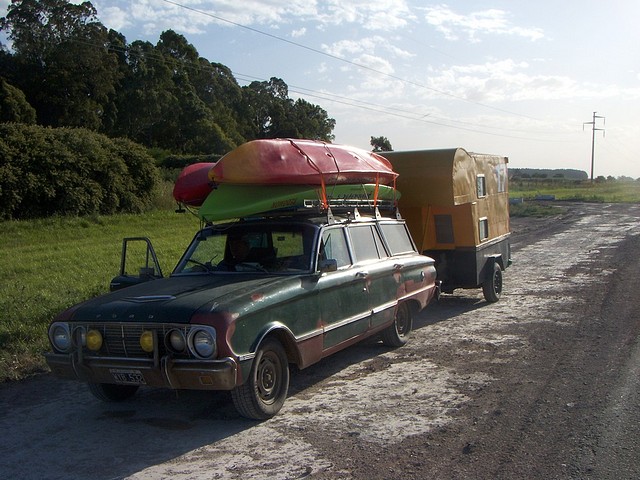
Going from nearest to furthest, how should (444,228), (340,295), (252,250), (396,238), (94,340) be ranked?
(94,340) < (340,295) < (252,250) < (396,238) < (444,228)

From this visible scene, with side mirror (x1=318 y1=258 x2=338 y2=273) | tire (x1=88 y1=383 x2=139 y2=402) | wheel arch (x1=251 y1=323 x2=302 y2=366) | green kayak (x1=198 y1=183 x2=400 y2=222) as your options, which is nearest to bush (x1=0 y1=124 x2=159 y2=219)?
green kayak (x1=198 y1=183 x2=400 y2=222)

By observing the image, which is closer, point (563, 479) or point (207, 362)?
point (563, 479)

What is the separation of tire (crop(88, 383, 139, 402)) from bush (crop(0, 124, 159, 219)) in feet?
55.6

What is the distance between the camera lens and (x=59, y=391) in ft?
23.9

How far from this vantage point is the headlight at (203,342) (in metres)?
5.53

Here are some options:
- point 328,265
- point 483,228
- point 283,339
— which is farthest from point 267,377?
point 483,228

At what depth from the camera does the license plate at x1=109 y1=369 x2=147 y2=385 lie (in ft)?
18.7

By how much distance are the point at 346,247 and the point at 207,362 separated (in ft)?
8.94

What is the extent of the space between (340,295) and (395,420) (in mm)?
1643

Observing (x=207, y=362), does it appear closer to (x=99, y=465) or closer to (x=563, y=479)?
(x=99, y=465)

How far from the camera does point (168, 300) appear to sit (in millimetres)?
5984

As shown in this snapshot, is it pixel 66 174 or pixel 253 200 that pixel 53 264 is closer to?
pixel 66 174

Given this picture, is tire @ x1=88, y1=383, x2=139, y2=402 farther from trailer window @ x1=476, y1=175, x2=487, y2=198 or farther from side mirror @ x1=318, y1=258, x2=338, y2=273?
trailer window @ x1=476, y1=175, x2=487, y2=198

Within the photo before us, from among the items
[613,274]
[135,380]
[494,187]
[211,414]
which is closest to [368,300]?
[211,414]
